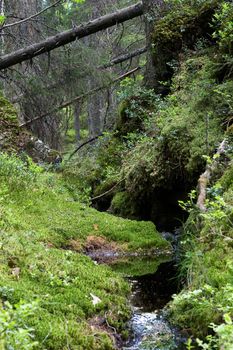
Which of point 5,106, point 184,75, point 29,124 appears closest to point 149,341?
point 184,75

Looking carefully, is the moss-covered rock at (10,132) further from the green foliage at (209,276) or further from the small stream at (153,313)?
the green foliage at (209,276)

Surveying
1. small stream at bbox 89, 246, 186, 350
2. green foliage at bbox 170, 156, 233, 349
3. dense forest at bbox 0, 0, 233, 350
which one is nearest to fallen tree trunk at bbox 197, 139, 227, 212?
dense forest at bbox 0, 0, 233, 350

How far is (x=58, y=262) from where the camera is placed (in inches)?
216

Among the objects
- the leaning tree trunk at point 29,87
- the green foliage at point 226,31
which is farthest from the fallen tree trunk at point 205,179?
the leaning tree trunk at point 29,87

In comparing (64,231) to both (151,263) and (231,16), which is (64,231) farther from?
(231,16)

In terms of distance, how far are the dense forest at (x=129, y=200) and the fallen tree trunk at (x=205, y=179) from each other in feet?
0.10

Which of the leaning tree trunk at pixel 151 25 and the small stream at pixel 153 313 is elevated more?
the leaning tree trunk at pixel 151 25

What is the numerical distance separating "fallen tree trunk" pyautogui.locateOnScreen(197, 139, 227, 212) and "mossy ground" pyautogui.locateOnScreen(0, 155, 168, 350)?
1.43m

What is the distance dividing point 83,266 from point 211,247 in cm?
164

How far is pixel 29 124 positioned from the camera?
48.1ft

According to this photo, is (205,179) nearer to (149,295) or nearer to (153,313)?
(149,295)

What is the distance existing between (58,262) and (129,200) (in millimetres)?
4837

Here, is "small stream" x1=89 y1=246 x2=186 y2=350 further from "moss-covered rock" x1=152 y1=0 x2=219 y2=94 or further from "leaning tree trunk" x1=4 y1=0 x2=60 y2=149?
"leaning tree trunk" x1=4 y1=0 x2=60 y2=149

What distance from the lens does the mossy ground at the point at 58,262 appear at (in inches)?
166
